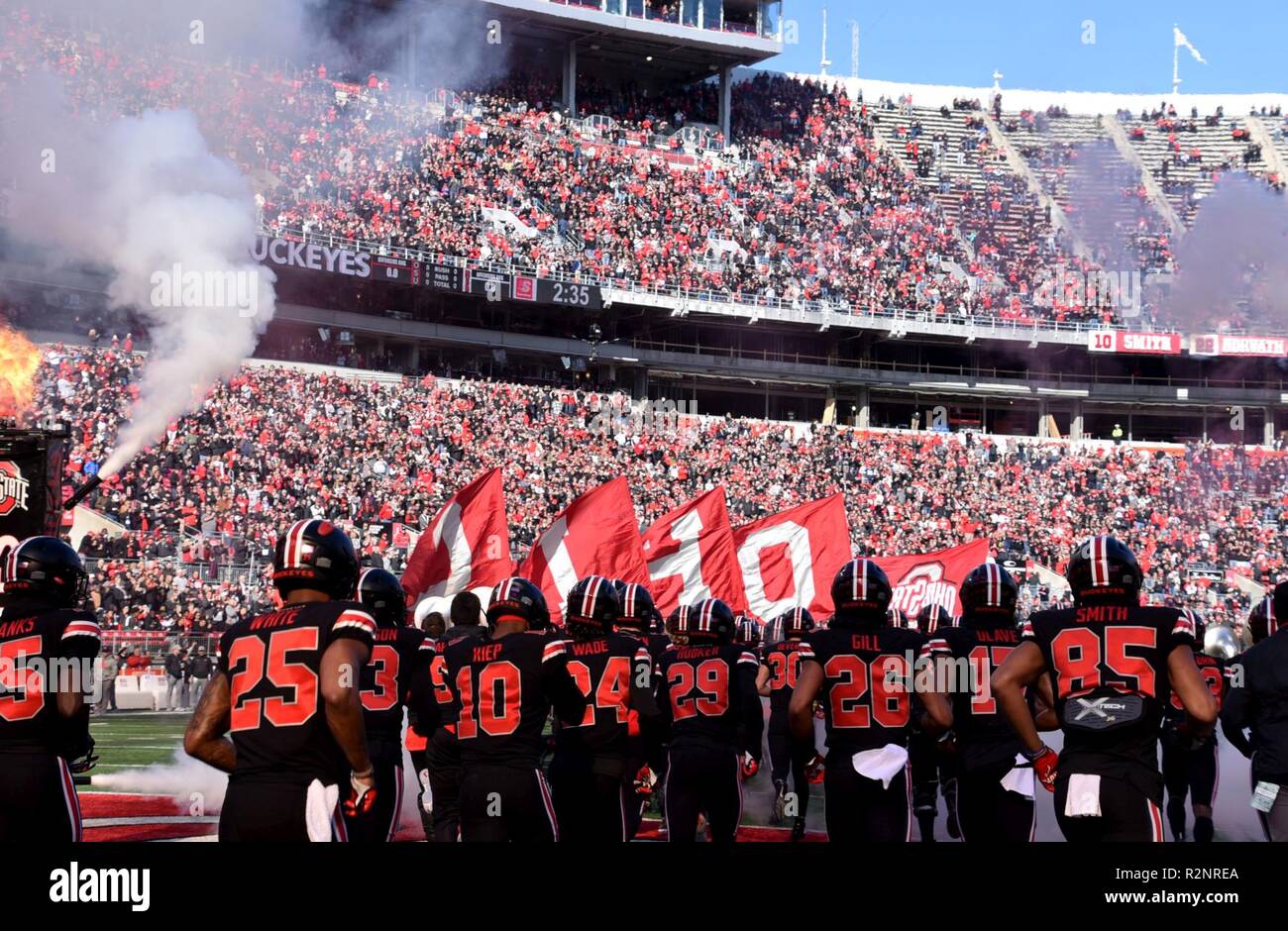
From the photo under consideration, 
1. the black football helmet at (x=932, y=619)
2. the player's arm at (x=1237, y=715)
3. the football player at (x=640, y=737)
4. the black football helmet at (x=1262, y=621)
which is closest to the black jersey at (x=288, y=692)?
the football player at (x=640, y=737)

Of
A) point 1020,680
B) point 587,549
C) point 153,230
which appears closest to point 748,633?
point 587,549

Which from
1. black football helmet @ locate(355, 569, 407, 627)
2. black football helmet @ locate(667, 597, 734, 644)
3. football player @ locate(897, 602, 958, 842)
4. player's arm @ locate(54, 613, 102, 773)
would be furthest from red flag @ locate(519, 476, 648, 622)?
player's arm @ locate(54, 613, 102, 773)

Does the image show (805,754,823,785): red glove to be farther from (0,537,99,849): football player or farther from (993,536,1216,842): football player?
(0,537,99,849): football player

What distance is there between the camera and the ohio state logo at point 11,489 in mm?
12016

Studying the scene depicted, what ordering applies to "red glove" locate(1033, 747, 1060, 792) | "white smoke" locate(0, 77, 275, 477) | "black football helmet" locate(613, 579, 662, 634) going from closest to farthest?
1. "red glove" locate(1033, 747, 1060, 792)
2. "black football helmet" locate(613, 579, 662, 634)
3. "white smoke" locate(0, 77, 275, 477)

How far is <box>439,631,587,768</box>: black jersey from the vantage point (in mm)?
6910

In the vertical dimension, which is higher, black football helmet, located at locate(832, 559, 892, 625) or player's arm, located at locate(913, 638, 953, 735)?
black football helmet, located at locate(832, 559, 892, 625)

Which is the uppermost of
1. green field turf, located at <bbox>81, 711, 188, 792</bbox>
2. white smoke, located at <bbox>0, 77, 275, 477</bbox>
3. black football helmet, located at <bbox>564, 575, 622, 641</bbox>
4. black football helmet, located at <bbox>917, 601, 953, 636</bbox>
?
white smoke, located at <bbox>0, 77, 275, 477</bbox>

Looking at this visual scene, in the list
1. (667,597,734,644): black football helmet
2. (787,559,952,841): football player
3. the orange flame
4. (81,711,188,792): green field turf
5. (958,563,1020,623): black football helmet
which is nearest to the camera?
(787,559,952,841): football player

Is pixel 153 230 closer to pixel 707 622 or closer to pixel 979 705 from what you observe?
pixel 707 622

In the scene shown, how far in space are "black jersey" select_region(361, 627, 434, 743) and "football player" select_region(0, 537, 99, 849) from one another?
7.03ft

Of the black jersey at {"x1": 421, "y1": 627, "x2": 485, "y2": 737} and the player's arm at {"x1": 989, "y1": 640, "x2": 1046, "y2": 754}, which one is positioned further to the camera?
the black jersey at {"x1": 421, "y1": 627, "x2": 485, "y2": 737}
